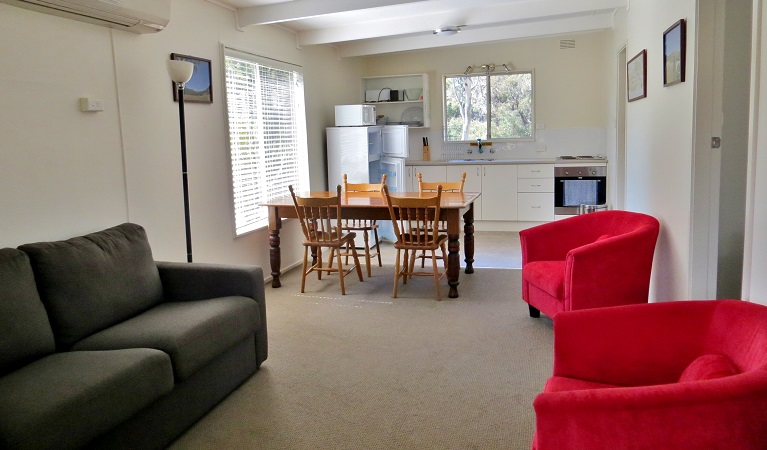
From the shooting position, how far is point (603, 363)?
7.11 feet

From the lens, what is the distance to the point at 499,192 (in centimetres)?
788

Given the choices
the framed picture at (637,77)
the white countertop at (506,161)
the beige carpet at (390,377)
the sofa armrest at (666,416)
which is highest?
the framed picture at (637,77)

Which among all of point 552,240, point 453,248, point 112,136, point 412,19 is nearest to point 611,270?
point 552,240

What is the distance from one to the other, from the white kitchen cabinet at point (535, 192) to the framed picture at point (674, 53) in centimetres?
399

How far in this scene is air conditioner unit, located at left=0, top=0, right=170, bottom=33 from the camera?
314cm

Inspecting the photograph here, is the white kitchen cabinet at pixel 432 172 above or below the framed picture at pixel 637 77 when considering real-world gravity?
below

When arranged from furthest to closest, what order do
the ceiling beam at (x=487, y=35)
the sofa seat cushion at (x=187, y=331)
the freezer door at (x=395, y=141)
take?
the freezer door at (x=395, y=141)
the ceiling beam at (x=487, y=35)
the sofa seat cushion at (x=187, y=331)

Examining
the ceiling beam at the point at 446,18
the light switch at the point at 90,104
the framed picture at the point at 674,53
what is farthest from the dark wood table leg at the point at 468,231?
the light switch at the point at 90,104

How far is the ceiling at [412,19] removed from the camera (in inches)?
198

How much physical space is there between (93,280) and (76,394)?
0.89 metres

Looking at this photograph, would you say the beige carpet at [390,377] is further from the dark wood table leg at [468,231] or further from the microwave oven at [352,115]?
the microwave oven at [352,115]

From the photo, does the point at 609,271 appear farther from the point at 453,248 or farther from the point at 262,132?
the point at 262,132

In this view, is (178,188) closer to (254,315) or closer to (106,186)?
(106,186)

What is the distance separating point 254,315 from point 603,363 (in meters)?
1.87
